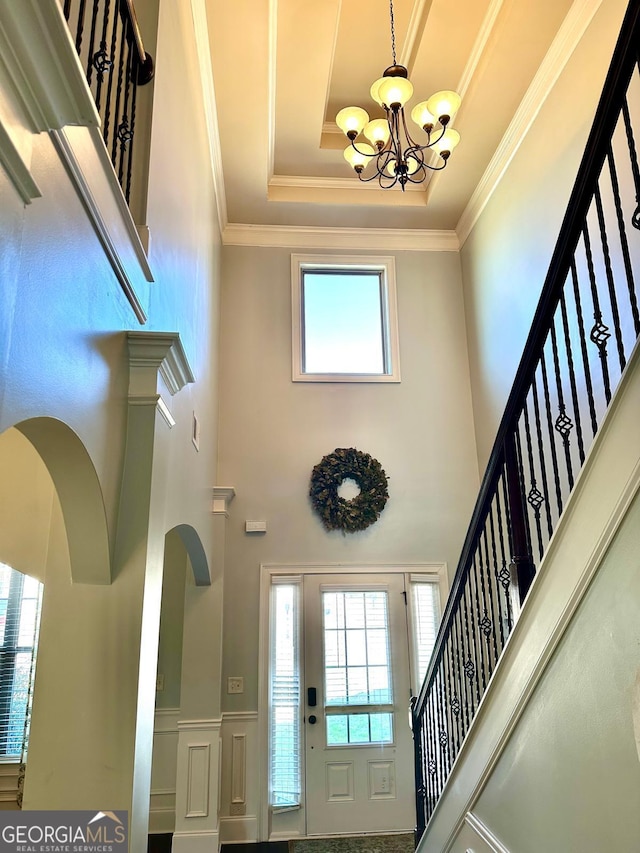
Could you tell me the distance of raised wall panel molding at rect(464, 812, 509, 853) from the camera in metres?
2.15

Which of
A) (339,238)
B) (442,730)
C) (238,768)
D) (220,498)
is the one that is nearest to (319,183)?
(339,238)

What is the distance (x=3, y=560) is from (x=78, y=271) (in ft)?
6.34

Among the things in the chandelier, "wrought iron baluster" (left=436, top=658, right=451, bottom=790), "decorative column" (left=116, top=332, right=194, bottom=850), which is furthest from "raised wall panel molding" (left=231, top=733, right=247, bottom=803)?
the chandelier

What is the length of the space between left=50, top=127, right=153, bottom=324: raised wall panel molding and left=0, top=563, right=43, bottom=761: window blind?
333 cm

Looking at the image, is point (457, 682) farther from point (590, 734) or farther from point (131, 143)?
point (131, 143)

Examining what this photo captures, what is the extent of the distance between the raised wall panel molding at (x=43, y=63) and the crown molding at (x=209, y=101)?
313 cm

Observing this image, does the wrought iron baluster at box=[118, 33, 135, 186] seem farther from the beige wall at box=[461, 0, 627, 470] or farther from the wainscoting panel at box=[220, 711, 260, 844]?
the wainscoting panel at box=[220, 711, 260, 844]

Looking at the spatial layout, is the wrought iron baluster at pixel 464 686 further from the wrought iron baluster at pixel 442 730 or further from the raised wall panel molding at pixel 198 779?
the raised wall panel molding at pixel 198 779

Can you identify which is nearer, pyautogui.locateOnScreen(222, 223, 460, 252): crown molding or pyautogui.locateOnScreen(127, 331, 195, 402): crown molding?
pyautogui.locateOnScreen(127, 331, 195, 402): crown molding

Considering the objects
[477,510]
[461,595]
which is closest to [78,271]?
[477,510]

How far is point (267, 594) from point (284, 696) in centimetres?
86

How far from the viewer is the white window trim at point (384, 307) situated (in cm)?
600

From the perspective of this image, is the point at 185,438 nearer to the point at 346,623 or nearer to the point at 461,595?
the point at 461,595

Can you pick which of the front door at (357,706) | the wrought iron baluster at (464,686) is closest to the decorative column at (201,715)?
the front door at (357,706)
